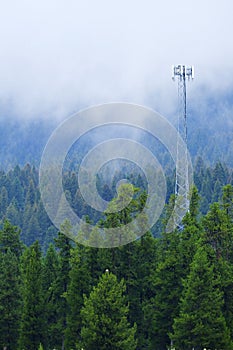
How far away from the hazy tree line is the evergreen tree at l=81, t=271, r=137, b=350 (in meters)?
0.05

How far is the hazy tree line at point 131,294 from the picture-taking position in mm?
31156

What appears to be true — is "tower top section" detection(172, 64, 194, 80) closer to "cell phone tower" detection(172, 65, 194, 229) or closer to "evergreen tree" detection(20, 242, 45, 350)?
"cell phone tower" detection(172, 65, 194, 229)

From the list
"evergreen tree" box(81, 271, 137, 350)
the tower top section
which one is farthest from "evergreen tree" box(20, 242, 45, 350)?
the tower top section

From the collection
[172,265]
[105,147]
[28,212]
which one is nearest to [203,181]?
[28,212]

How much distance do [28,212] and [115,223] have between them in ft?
202

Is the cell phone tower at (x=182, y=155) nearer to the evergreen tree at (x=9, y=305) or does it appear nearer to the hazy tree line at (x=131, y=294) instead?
the hazy tree line at (x=131, y=294)

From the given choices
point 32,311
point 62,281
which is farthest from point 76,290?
point 62,281

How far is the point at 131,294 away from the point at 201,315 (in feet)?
21.0

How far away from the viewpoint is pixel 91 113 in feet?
113

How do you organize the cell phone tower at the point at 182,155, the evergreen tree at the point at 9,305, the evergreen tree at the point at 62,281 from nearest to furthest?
the evergreen tree at the point at 9,305 < the evergreen tree at the point at 62,281 < the cell phone tower at the point at 182,155

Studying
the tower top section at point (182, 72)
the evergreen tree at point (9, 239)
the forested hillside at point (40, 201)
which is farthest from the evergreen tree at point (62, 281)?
the forested hillside at point (40, 201)

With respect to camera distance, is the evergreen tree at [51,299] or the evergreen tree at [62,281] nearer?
the evergreen tree at [51,299]

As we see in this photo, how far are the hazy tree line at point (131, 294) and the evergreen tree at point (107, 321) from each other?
48 mm

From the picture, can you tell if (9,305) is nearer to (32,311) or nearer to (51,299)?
(32,311)
